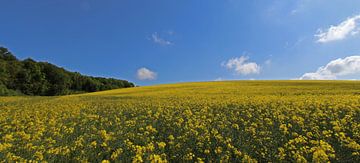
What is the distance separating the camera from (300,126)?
841cm

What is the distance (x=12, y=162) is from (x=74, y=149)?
49.3 inches

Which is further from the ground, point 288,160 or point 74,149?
point 74,149

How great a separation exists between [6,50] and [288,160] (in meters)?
86.0

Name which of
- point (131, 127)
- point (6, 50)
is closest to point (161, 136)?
point (131, 127)

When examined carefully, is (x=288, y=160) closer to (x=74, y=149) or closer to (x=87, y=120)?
(x=74, y=149)

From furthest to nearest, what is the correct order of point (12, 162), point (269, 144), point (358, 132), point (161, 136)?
point (161, 136) < point (358, 132) < point (269, 144) < point (12, 162)

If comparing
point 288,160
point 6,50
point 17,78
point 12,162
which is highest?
point 6,50

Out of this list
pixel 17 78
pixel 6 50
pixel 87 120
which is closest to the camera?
pixel 87 120

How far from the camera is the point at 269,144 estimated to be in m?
6.76

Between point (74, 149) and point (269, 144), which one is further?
point (269, 144)

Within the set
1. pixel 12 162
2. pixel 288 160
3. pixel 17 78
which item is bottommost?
pixel 288 160

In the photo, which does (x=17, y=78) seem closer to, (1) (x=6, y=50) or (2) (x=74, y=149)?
(1) (x=6, y=50)

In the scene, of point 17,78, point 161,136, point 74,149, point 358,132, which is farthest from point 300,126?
point 17,78

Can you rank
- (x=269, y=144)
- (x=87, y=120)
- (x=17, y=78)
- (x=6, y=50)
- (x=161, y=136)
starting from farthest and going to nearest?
1. (x=6, y=50)
2. (x=17, y=78)
3. (x=87, y=120)
4. (x=161, y=136)
5. (x=269, y=144)
